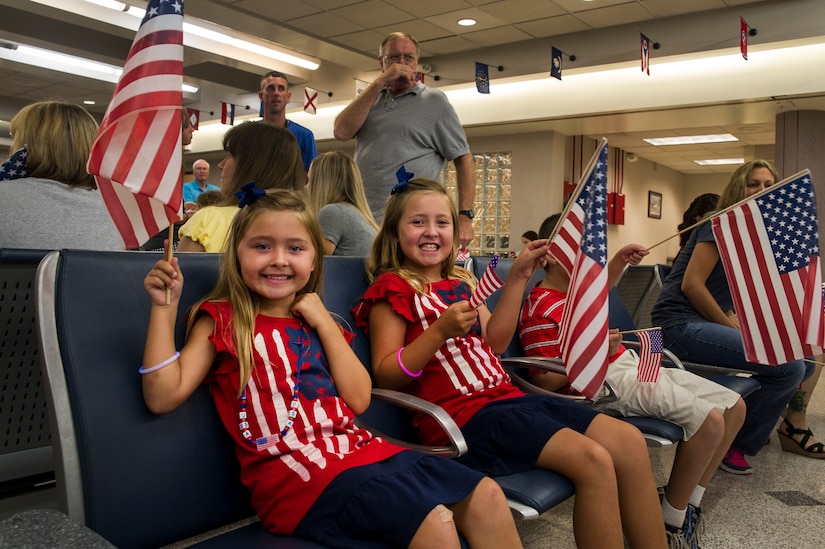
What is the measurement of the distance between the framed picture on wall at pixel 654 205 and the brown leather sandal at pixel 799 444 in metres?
10.7

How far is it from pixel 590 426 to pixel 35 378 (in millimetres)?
1312

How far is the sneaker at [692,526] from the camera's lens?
2049 millimetres

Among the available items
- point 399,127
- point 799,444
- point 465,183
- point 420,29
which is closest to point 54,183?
point 399,127

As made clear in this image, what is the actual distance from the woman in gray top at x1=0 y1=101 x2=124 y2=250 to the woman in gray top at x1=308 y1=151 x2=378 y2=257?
97 cm

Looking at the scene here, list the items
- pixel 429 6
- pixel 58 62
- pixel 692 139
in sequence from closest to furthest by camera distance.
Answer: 1. pixel 429 6
2. pixel 58 62
3. pixel 692 139

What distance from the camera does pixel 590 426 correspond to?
1661mm

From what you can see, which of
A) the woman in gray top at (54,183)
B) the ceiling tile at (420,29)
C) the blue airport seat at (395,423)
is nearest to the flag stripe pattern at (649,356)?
the blue airport seat at (395,423)

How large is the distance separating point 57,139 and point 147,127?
2.68 ft

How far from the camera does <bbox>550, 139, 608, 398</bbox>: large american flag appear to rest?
1.53 metres

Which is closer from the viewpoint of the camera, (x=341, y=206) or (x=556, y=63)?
(x=341, y=206)

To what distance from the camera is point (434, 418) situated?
1.50m

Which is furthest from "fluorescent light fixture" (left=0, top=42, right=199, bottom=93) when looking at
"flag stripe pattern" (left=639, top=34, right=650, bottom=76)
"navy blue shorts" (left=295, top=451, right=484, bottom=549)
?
"navy blue shorts" (left=295, top=451, right=484, bottom=549)

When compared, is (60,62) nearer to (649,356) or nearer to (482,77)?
(482,77)

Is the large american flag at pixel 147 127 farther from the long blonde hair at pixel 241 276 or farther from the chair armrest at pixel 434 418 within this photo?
the chair armrest at pixel 434 418
